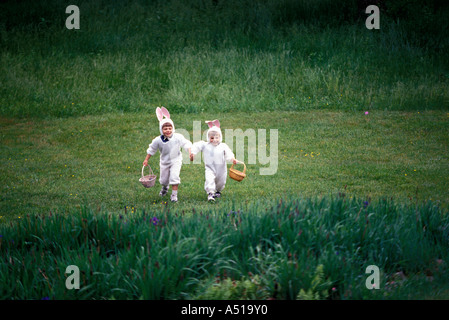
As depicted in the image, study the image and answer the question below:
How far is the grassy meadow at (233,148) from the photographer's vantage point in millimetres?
4820

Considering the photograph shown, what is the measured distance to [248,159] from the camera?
10539 mm

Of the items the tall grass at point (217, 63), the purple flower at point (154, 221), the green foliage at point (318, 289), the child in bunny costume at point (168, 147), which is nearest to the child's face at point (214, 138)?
the child in bunny costume at point (168, 147)

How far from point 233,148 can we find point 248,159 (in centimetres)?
80

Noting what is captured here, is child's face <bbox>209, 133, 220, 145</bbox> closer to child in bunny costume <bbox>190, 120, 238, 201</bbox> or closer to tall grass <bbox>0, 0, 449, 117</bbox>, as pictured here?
child in bunny costume <bbox>190, 120, 238, 201</bbox>

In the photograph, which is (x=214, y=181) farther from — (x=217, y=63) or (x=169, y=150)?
(x=217, y=63)

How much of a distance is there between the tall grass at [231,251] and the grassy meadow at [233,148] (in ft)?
0.07

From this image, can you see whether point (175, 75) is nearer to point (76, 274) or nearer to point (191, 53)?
point (191, 53)

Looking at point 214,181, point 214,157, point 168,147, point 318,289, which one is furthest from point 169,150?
point 318,289

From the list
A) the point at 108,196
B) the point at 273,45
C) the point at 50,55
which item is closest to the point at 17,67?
the point at 50,55

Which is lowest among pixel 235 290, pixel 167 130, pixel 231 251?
pixel 235 290

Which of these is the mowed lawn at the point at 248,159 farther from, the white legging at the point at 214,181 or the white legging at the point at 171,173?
the white legging at the point at 171,173

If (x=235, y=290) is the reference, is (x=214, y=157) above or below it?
above

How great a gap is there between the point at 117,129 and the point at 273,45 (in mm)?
6946

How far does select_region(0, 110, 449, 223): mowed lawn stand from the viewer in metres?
8.17
